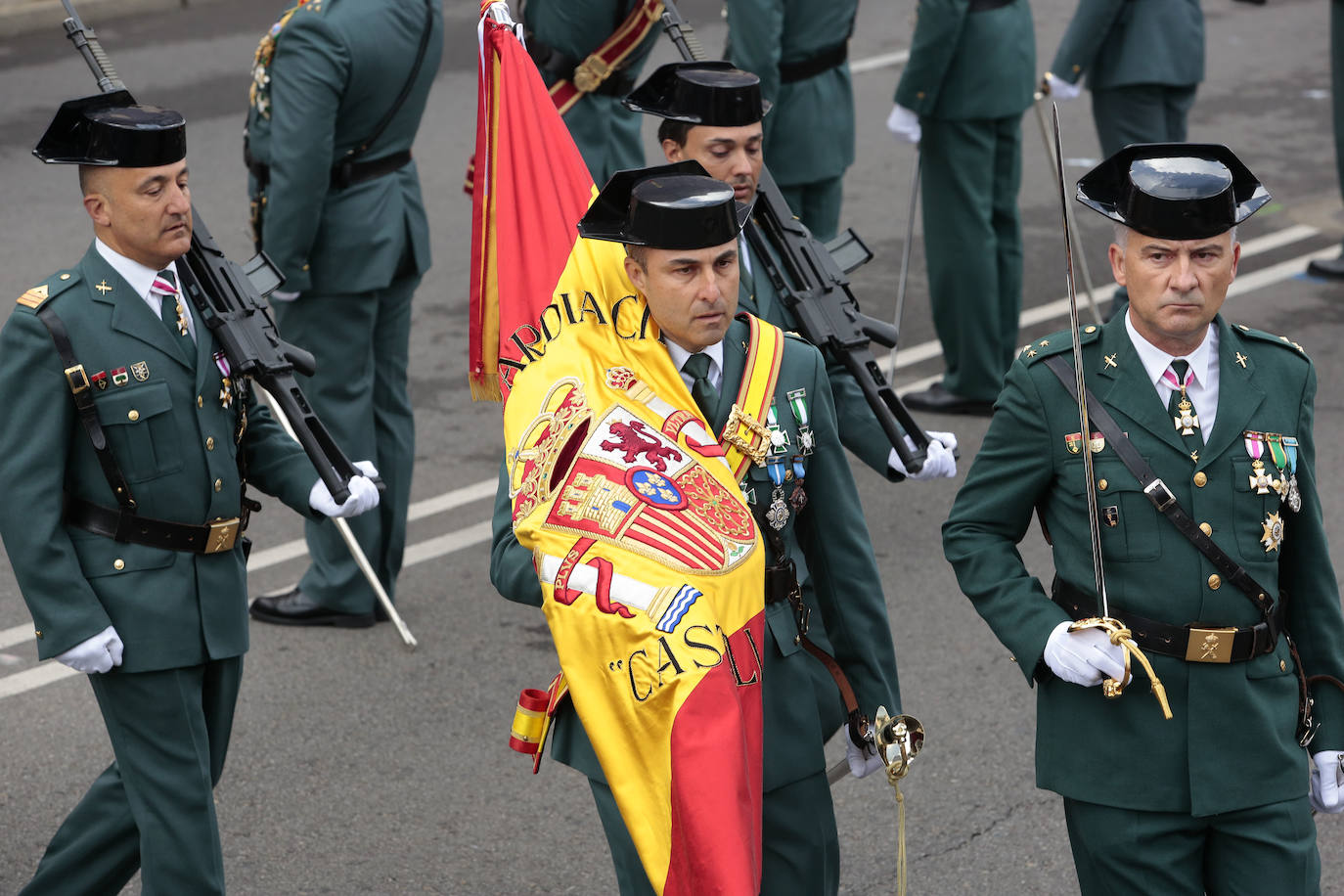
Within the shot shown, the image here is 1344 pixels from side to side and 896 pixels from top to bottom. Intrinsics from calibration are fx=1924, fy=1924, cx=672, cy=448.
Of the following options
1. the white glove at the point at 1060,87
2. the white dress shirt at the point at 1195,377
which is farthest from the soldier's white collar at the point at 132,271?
the white glove at the point at 1060,87

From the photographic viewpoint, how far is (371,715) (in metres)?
6.15

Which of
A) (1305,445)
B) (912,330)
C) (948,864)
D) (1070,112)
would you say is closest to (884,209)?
(912,330)

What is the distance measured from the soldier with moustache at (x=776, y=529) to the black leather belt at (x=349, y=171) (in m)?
2.87

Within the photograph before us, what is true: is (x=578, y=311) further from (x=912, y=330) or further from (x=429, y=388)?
(x=912, y=330)

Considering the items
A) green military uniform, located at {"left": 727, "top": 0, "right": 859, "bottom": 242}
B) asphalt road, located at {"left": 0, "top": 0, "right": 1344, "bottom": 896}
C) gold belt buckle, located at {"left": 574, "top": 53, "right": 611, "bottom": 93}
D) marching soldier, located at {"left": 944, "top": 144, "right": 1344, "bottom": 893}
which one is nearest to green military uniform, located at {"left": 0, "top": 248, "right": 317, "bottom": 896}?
asphalt road, located at {"left": 0, "top": 0, "right": 1344, "bottom": 896}

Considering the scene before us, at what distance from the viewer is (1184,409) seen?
3.86 metres

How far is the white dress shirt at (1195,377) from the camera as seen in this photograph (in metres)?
3.88

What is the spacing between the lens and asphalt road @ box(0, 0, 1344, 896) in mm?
5312

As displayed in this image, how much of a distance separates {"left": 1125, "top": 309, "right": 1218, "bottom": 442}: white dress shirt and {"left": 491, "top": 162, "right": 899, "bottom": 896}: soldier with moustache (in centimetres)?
66

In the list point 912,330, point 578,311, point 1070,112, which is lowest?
point 1070,112

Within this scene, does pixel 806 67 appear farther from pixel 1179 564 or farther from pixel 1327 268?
pixel 1179 564

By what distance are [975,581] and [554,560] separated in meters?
0.89

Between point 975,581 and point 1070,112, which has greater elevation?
point 975,581

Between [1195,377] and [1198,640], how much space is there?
530 mm
